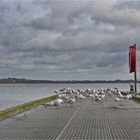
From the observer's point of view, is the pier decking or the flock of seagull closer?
the pier decking

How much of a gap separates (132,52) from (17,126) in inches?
1299

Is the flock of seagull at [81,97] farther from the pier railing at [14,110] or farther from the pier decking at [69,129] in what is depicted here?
the pier decking at [69,129]

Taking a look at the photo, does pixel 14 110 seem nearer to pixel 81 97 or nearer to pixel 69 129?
pixel 69 129

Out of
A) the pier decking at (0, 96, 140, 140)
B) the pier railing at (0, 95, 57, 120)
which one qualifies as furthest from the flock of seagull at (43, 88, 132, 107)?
Answer: the pier decking at (0, 96, 140, 140)

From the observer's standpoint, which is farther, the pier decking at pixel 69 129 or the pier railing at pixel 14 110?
the pier railing at pixel 14 110

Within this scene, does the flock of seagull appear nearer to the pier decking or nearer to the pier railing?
the pier railing

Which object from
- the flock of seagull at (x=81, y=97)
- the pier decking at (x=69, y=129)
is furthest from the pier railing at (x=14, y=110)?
the flock of seagull at (x=81, y=97)

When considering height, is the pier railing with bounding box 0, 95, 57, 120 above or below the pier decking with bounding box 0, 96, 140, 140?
above

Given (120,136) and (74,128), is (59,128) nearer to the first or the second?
(74,128)

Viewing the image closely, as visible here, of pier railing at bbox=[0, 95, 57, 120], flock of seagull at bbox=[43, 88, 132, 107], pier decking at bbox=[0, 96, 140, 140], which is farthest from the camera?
flock of seagull at bbox=[43, 88, 132, 107]

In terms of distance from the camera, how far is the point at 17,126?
1906 centimetres

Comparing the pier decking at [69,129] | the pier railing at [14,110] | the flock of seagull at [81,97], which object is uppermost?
the flock of seagull at [81,97]

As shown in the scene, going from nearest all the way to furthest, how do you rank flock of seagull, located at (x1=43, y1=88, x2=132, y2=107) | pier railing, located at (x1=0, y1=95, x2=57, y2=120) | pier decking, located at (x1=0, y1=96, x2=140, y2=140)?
pier decking, located at (x1=0, y1=96, x2=140, y2=140) < pier railing, located at (x1=0, y1=95, x2=57, y2=120) < flock of seagull, located at (x1=43, y1=88, x2=132, y2=107)

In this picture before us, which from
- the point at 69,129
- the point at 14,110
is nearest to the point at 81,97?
the point at 14,110
